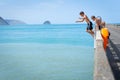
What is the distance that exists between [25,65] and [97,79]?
1872 cm

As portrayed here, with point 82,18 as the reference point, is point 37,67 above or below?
below

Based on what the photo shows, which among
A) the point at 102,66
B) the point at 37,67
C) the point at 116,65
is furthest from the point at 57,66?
the point at 102,66

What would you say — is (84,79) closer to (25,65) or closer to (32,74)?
(32,74)

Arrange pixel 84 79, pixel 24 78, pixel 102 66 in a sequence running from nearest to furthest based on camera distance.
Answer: pixel 102 66 → pixel 84 79 → pixel 24 78

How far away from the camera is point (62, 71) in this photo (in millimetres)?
19094

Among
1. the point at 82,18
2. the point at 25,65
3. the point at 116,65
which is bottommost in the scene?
the point at 25,65

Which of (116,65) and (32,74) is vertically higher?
(116,65)

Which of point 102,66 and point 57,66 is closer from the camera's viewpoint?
point 102,66

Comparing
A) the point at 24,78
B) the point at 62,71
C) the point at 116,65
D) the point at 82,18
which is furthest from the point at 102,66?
the point at 62,71

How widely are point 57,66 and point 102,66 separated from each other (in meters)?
15.5

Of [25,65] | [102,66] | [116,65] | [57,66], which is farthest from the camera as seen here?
[25,65]

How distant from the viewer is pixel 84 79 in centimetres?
1567

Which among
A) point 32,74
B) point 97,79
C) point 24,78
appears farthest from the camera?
point 32,74

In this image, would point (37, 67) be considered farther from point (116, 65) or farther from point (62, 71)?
point (116, 65)
